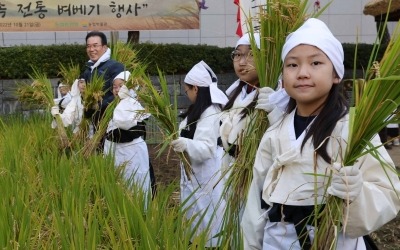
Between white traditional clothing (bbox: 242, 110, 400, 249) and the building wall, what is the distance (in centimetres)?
810

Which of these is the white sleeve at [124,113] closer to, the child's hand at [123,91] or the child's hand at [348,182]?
the child's hand at [123,91]

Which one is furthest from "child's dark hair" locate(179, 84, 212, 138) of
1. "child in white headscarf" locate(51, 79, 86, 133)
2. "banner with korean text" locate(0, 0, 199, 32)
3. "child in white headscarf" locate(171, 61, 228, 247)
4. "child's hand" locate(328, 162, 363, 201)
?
"banner with korean text" locate(0, 0, 199, 32)

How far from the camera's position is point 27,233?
7.25 feet

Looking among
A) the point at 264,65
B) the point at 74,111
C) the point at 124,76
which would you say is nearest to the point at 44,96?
the point at 74,111

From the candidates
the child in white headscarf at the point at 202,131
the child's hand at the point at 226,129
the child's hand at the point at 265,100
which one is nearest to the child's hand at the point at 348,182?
the child's hand at the point at 265,100

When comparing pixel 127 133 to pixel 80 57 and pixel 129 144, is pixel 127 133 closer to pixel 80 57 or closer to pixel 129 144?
pixel 129 144

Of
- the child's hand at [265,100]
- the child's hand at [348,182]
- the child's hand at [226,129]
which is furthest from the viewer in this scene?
the child's hand at [226,129]

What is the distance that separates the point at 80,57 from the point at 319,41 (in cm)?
719

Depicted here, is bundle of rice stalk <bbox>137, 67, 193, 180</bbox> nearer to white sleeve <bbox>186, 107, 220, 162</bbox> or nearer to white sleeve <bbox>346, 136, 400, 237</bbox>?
white sleeve <bbox>186, 107, 220, 162</bbox>

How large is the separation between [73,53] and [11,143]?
5.01m

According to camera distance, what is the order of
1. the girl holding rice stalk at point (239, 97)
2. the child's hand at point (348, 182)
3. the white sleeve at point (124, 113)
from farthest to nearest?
1. the white sleeve at point (124, 113)
2. the girl holding rice stalk at point (239, 97)
3. the child's hand at point (348, 182)

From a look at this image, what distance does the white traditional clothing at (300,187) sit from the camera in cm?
205

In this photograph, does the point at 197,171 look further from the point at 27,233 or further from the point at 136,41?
the point at 136,41

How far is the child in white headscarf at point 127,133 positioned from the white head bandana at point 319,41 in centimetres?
215
